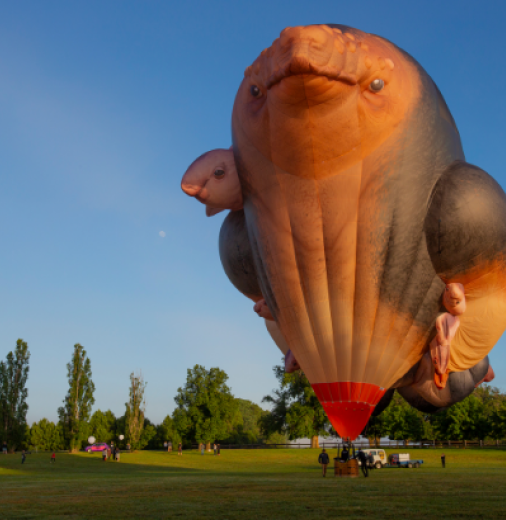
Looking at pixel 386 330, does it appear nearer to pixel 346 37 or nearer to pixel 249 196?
pixel 249 196

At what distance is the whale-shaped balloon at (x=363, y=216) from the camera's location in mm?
6668

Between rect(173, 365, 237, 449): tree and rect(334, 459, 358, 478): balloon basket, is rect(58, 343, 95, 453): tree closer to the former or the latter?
rect(173, 365, 237, 449): tree

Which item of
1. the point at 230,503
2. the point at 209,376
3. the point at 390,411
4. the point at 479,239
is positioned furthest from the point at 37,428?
the point at 479,239

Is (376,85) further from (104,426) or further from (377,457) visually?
(104,426)

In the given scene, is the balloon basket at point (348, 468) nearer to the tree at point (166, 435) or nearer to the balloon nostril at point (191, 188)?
the balloon nostril at point (191, 188)

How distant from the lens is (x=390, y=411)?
39.5 meters

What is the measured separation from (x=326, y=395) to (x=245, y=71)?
4651 mm

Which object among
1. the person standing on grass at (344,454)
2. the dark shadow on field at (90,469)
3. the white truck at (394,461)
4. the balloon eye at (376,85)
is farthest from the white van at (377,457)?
the balloon eye at (376,85)

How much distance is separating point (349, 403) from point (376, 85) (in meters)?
4.31

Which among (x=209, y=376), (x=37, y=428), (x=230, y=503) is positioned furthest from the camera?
(x=37, y=428)

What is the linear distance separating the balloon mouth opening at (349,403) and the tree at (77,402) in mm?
35454

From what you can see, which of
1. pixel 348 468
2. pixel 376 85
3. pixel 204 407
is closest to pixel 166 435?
pixel 204 407

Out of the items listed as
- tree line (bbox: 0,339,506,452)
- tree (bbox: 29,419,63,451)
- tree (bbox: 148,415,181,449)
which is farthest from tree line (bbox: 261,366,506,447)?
tree (bbox: 29,419,63,451)

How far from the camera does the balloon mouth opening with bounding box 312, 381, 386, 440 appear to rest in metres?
7.60
